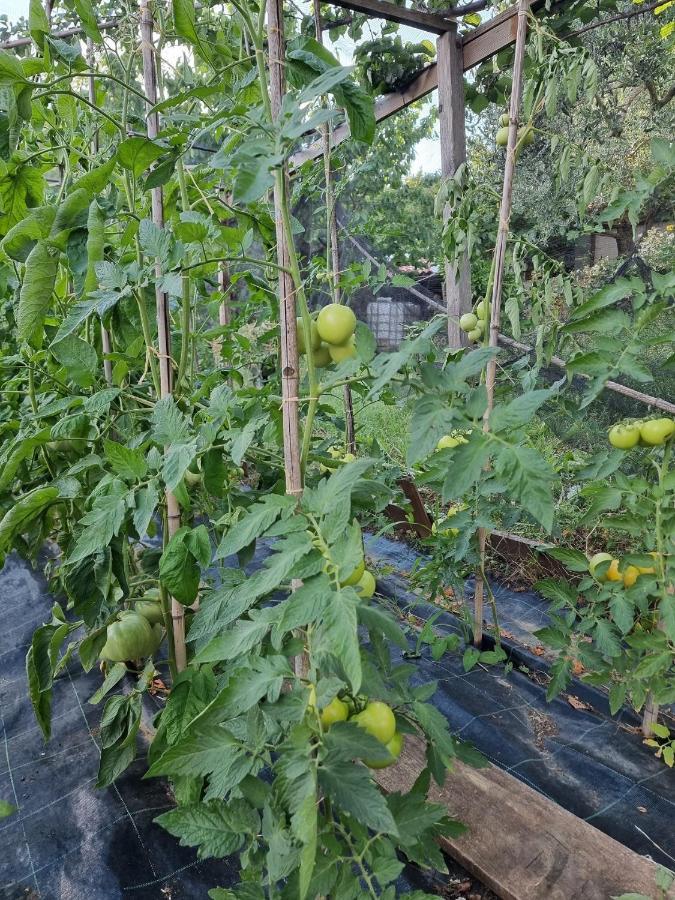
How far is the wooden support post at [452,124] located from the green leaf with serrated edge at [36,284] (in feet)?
5.13

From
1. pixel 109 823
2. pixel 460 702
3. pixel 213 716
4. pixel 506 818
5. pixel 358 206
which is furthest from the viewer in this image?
pixel 358 206

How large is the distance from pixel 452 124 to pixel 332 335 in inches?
74.0

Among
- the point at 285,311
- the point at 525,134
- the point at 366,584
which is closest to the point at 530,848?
the point at 366,584

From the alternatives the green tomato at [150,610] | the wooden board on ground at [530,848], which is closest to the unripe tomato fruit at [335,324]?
the green tomato at [150,610]

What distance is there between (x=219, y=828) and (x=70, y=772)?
984 mm

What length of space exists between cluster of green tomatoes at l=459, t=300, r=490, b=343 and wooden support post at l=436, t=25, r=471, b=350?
264 millimetres

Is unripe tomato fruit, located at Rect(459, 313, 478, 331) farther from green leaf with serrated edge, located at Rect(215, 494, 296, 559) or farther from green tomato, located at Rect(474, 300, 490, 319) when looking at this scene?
green leaf with serrated edge, located at Rect(215, 494, 296, 559)

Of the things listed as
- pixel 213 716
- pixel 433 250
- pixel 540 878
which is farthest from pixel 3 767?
pixel 433 250

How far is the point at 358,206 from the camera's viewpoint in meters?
5.68

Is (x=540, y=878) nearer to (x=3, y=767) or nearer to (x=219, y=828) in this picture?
(x=219, y=828)

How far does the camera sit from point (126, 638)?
1327 mm

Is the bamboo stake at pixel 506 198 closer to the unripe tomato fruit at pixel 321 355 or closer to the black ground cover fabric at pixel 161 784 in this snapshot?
the black ground cover fabric at pixel 161 784

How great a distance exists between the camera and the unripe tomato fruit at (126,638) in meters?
1.32

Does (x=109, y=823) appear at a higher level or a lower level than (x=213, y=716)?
lower
